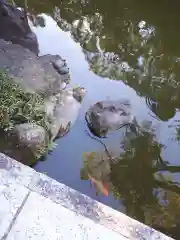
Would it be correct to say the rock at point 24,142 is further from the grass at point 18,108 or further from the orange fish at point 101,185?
the orange fish at point 101,185

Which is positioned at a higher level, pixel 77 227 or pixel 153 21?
pixel 77 227

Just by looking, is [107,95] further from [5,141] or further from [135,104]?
[5,141]

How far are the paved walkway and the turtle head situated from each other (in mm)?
1844

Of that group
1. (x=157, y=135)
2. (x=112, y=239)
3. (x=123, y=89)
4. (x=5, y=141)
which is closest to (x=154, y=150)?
(x=157, y=135)

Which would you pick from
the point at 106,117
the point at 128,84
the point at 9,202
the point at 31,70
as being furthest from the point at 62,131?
the point at 9,202

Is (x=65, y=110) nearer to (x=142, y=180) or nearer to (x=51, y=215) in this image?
(x=142, y=180)

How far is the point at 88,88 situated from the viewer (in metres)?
4.33

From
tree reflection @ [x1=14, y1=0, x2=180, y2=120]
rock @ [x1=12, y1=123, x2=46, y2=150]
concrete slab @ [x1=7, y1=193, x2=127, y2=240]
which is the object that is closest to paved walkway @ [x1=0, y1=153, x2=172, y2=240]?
concrete slab @ [x1=7, y1=193, x2=127, y2=240]

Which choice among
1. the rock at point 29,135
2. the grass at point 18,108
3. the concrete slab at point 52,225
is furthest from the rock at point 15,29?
the concrete slab at point 52,225

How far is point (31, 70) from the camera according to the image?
155 inches

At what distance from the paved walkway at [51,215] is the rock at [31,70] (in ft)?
5.02

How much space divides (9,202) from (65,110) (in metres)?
1.74

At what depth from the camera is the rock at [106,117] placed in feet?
12.5

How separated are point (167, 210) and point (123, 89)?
5.37ft
